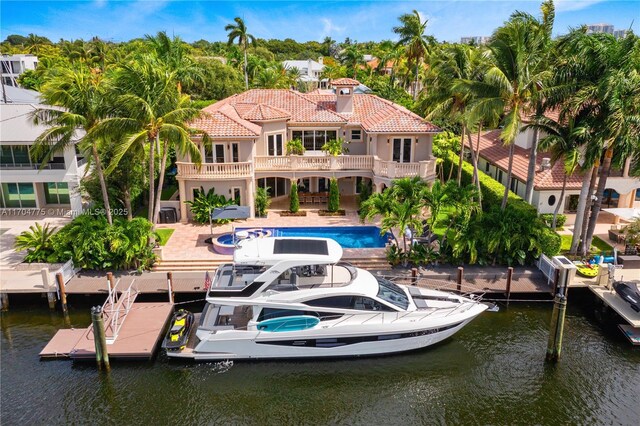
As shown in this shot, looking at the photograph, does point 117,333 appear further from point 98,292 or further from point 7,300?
point 7,300

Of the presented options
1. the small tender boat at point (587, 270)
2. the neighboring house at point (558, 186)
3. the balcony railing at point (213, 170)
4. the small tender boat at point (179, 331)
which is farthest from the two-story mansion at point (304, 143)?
the small tender boat at point (587, 270)

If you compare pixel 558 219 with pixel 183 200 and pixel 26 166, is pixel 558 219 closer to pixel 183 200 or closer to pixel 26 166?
pixel 183 200

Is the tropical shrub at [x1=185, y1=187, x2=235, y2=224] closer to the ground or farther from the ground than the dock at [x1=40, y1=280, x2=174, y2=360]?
farther from the ground

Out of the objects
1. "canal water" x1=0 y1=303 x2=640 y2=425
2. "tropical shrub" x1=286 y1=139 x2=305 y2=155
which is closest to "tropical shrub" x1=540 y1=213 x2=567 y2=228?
"canal water" x1=0 y1=303 x2=640 y2=425

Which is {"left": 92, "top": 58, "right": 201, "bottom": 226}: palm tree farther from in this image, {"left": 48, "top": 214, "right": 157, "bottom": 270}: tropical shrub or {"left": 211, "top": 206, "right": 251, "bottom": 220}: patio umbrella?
{"left": 211, "top": 206, "right": 251, "bottom": 220}: patio umbrella

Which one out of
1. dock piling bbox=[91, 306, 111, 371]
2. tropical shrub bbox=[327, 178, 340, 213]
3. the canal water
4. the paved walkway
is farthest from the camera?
tropical shrub bbox=[327, 178, 340, 213]

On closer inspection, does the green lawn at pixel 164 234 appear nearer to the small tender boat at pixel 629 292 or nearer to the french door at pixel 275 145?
the french door at pixel 275 145

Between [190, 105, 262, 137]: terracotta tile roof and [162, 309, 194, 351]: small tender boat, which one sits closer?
[162, 309, 194, 351]: small tender boat
